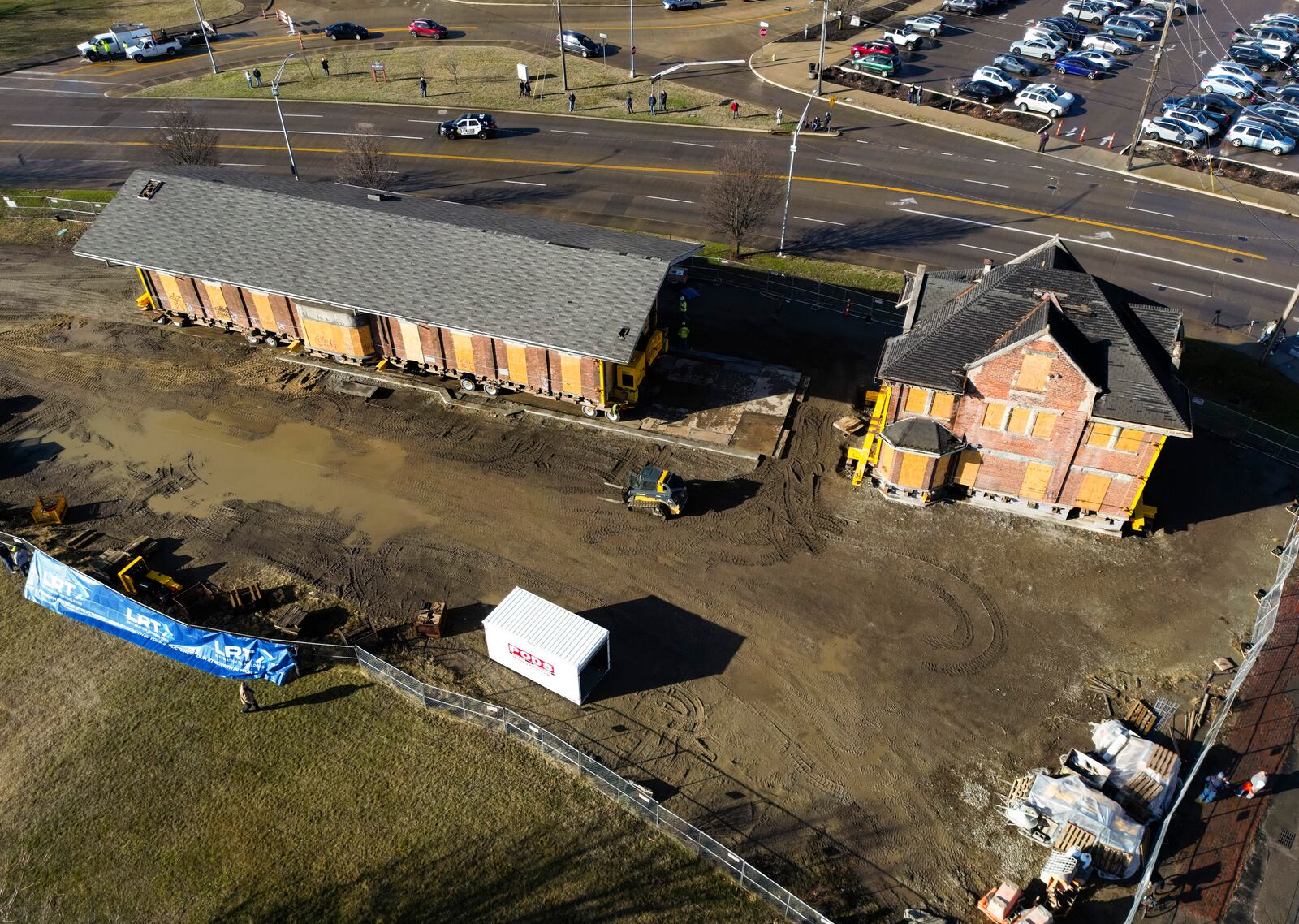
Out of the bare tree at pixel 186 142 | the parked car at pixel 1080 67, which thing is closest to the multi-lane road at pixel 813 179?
the bare tree at pixel 186 142

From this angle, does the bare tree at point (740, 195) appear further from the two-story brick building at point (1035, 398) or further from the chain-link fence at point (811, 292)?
the two-story brick building at point (1035, 398)

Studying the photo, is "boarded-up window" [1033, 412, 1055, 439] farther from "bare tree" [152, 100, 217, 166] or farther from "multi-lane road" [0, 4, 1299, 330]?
"bare tree" [152, 100, 217, 166]

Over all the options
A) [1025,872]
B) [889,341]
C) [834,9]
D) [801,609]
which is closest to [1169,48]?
[834,9]

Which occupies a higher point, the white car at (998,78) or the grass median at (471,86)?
the white car at (998,78)

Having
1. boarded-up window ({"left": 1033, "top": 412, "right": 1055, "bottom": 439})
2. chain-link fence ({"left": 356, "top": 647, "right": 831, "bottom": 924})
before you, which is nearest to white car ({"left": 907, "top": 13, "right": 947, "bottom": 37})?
boarded-up window ({"left": 1033, "top": 412, "right": 1055, "bottom": 439})

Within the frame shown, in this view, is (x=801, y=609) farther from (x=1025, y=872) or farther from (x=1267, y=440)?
(x=1267, y=440)

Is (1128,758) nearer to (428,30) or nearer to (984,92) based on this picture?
(984,92)

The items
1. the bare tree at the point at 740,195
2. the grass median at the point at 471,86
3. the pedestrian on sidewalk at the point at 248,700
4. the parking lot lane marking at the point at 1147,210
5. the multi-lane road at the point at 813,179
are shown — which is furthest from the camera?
the grass median at the point at 471,86
